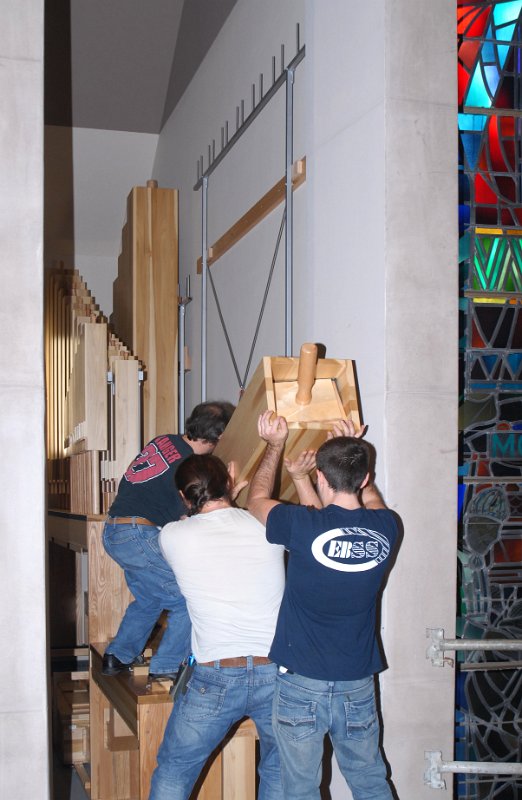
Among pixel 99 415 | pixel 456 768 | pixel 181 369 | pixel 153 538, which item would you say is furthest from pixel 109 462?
pixel 456 768

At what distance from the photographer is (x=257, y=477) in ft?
Answer: 9.87

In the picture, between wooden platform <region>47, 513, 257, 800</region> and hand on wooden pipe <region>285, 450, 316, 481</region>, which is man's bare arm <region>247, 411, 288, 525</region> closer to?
hand on wooden pipe <region>285, 450, 316, 481</region>

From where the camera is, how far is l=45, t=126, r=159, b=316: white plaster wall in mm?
8031

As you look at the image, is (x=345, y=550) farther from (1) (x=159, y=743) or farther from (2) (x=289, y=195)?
(2) (x=289, y=195)

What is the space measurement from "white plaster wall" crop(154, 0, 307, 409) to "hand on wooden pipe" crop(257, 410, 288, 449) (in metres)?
1.62

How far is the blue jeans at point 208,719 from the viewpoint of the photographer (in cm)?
295

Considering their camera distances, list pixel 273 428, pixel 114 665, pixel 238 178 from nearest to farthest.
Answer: pixel 273 428
pixel 114 665
pixel 238 178

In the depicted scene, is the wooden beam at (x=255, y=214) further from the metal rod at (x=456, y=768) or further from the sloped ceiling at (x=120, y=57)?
the metal rod at (x=456, y=768)

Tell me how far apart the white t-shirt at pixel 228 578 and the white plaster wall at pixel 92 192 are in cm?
580

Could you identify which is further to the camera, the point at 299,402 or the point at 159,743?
the point at 159,743

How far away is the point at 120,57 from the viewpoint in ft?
24.2

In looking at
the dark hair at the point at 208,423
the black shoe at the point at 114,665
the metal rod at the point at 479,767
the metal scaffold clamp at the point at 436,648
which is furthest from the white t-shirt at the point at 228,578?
the black shoe at the point at 114,665

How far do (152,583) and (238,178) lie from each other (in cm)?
289

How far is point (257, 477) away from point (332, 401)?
380mm
